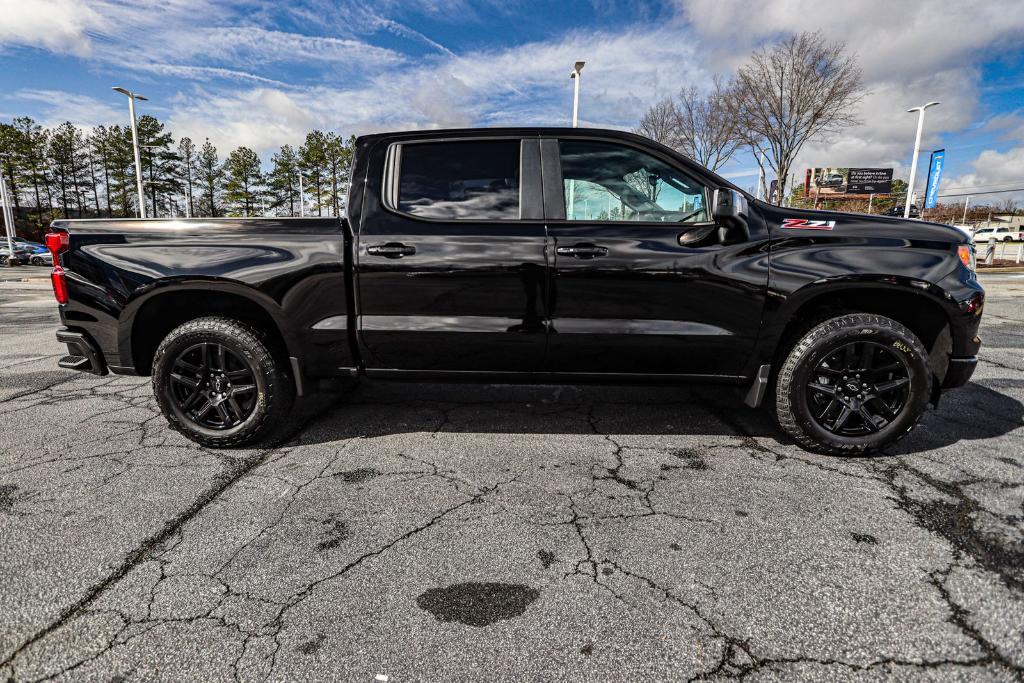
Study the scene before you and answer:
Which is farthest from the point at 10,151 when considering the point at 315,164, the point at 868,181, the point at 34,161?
the point at 868,181

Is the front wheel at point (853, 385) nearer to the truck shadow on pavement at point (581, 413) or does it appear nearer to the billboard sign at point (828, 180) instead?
the truck shadow on pavement at point (581, 413)

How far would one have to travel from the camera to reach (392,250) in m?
3.08

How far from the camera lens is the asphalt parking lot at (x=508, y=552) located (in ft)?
5.55

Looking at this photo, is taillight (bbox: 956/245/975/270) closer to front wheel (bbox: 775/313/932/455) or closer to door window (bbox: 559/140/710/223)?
front wheel (bbox: 775/313/932/455)

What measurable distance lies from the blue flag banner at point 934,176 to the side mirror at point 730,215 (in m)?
28.3

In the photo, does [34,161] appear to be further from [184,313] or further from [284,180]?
[184,313]

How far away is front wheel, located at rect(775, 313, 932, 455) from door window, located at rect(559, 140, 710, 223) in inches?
42.4

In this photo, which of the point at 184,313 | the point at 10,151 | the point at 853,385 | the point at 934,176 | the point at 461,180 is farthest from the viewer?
the point at 10,151

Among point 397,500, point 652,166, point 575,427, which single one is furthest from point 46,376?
point 652,166

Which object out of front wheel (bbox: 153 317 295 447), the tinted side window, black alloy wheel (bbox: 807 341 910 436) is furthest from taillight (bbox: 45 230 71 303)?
black alloy wheel (bbox: 807 341 910 436)

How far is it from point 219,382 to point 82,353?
0.89 m

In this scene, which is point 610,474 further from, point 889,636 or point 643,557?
point 889,636

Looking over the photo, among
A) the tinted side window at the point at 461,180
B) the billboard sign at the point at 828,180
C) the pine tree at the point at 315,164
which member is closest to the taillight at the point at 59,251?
the tinted side window at the point at 461,180

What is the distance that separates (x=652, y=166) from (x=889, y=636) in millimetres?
2500
